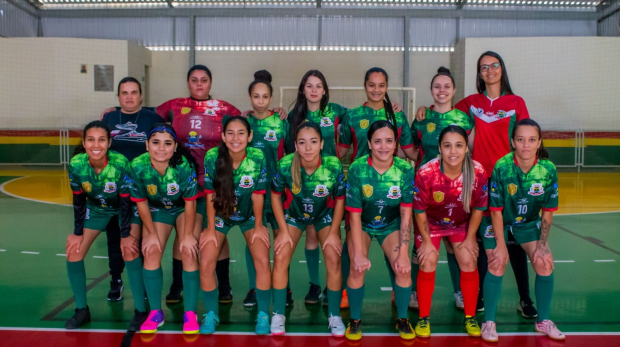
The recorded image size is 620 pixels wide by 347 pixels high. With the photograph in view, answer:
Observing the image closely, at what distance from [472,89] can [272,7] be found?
20.9ft

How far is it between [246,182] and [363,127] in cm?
110

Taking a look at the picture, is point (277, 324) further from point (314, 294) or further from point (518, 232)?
point (518, 232)

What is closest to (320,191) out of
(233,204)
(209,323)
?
(233,204)

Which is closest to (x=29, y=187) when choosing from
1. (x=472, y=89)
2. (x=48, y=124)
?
(x=48, y=124)

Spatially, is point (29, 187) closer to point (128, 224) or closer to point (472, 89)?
point (128, 224)

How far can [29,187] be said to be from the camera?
10.7 metres

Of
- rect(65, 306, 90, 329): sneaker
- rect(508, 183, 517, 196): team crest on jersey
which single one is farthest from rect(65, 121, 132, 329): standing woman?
rect(508, 183, 517, 196): team crest on jersey

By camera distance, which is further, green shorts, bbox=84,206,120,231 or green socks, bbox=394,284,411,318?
green shorts, bbox=84,206,120,231

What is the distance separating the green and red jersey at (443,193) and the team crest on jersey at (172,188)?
1629 millimetres

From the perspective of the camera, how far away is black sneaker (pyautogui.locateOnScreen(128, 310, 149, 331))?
3.41 meters

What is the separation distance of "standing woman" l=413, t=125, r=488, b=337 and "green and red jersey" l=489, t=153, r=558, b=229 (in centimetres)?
9

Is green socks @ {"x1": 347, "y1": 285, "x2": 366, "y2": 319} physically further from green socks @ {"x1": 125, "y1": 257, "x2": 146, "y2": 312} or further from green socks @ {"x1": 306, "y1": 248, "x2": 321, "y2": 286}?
green socks @ {"x1": 125, "y1": 257, "x2": 146, "y2": 312}

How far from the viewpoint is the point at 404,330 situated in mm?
3309

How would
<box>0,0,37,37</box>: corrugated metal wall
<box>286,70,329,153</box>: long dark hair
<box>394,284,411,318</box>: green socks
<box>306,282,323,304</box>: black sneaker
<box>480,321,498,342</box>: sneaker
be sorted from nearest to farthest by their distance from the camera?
<box>480,321,498,342</box>: sneaker < <box>394,284,411,318</box>: green socks < <box>286,70,329,153</box>: long dark hair < <box>306,282,323,304</box>: black sneaker < <box>0,0,37,37</box>: corrugated metal wall
